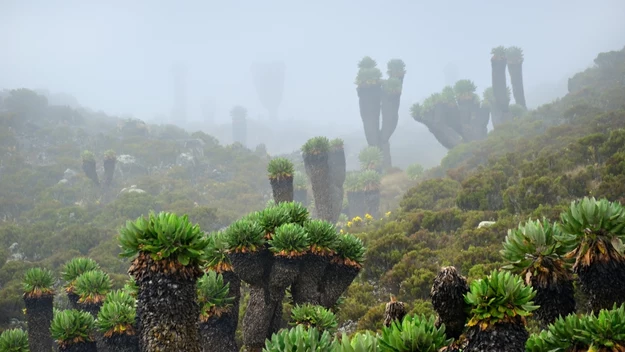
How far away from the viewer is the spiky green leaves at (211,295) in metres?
8.52

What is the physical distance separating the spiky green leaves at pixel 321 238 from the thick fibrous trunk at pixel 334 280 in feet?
1.80

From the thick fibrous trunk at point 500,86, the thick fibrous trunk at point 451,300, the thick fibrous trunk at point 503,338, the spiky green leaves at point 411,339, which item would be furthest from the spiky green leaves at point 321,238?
the thick fibrous trunk at point 500,86

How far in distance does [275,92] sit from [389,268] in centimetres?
15451

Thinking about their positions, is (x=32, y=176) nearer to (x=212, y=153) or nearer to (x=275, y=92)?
(x=212, y=153)

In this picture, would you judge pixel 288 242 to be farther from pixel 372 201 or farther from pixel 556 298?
pixel 372 201

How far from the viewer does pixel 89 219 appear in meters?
30.8

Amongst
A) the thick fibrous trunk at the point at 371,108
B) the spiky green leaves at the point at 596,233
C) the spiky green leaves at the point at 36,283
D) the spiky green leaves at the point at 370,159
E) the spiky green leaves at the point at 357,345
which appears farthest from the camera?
the thick fibrous trunk at the point at 371,108

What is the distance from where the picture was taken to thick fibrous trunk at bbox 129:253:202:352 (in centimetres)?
585

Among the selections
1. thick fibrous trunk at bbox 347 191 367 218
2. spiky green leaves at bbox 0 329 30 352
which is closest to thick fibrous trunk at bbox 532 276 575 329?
spiky green leaves at bbox 0 329 30 352

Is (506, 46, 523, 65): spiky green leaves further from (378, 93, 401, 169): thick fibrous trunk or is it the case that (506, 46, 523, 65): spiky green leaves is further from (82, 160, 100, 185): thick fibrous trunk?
(82, 160, 100, 185): thick fibrous trunk

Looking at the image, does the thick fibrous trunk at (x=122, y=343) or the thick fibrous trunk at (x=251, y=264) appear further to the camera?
the thick fibrous trunk at (x=251, y=264)

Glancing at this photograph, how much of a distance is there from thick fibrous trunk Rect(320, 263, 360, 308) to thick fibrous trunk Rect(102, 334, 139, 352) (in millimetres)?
→ 4062

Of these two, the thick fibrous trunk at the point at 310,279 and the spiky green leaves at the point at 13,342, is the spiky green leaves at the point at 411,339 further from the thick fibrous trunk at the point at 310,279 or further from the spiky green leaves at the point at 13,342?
the spiky green leaves at the point at 13,342

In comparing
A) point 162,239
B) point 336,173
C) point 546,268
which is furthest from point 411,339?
point 336,173
